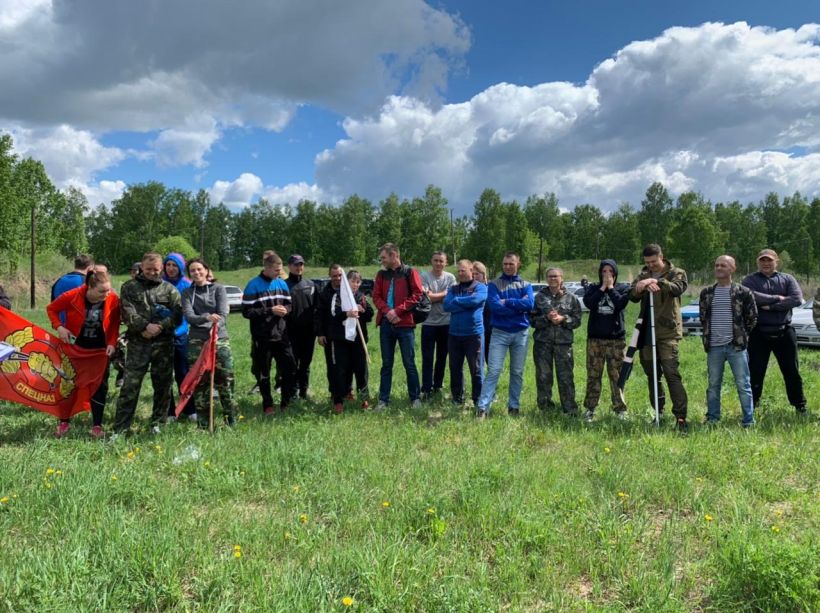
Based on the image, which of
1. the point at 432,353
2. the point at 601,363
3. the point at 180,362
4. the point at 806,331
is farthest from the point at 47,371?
the point at 806,331

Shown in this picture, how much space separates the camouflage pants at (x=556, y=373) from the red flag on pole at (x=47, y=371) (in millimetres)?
5366

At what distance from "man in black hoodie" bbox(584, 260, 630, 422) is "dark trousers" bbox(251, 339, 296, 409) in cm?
389

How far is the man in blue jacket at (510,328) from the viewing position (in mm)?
6605

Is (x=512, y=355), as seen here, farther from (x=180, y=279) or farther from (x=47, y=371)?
(x=47, y=371)

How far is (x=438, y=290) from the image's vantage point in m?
7.77

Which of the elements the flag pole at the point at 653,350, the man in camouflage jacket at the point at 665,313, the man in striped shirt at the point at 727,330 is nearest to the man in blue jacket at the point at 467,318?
the man in camouflage jacket at the point at 665,313

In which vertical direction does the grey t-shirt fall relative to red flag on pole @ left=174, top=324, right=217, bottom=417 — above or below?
above

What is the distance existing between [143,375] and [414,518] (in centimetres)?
385

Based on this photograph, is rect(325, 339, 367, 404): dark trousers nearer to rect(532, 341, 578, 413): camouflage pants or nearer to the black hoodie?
rect(532, 341, 578, 413): camouflage pants

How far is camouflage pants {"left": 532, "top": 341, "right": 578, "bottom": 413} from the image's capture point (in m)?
6.63

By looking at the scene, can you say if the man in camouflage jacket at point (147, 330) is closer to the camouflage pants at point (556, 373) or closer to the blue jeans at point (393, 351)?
the blue jeans at point (393, 351)

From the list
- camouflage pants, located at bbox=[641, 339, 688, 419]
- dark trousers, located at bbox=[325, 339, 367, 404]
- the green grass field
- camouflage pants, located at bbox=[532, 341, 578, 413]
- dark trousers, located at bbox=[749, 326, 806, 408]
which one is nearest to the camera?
the green grass field

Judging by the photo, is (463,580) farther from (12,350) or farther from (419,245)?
(419,245)

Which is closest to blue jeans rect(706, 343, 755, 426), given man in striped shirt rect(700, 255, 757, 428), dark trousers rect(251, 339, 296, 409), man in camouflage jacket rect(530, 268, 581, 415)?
man in striped shirt rect(700, 255, 757, 428)
